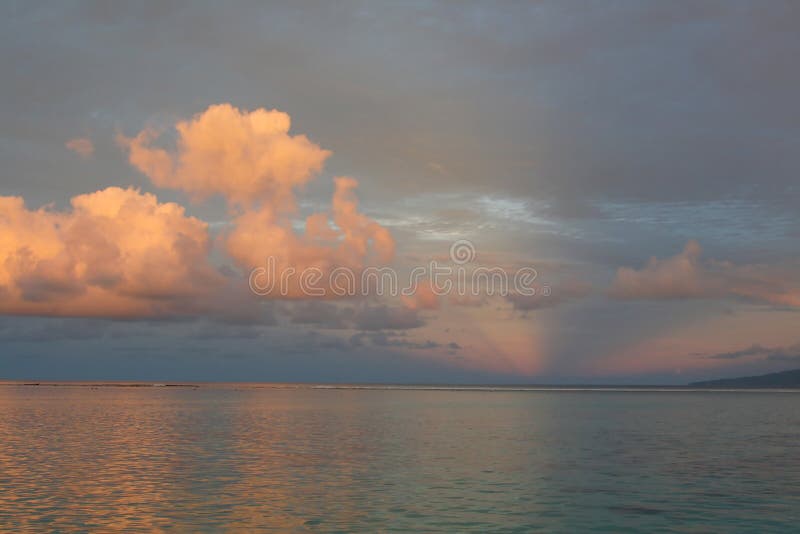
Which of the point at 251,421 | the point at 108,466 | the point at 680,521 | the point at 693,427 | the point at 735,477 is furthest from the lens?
the point at 251,421

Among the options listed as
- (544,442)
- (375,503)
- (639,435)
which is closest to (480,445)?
(544,442)

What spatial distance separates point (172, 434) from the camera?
80375mm

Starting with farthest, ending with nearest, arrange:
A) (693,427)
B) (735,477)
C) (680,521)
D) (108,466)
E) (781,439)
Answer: (693,427), (781,439), (108,466), (735,477), (680,521)

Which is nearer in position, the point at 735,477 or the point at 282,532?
the point at 282,532

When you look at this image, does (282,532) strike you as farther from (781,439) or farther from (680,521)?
(781,439)

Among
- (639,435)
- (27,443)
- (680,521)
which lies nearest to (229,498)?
(680,521)

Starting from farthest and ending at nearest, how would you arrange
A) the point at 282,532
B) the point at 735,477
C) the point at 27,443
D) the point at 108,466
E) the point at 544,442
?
the point at 544,442, the point at 27,443, the point at 108,466, the point at 735,477, the point at 282,532

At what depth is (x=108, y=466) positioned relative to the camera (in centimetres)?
5288

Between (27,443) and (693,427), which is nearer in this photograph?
(27,443)

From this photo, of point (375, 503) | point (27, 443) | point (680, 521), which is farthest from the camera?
point (27, 443)

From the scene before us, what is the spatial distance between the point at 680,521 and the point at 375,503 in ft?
50.5

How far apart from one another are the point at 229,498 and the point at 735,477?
33.4 m

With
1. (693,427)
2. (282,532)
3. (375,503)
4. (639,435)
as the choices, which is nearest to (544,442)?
(639,435)

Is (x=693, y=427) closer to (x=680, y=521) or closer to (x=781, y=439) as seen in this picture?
(x=781, y=439)
